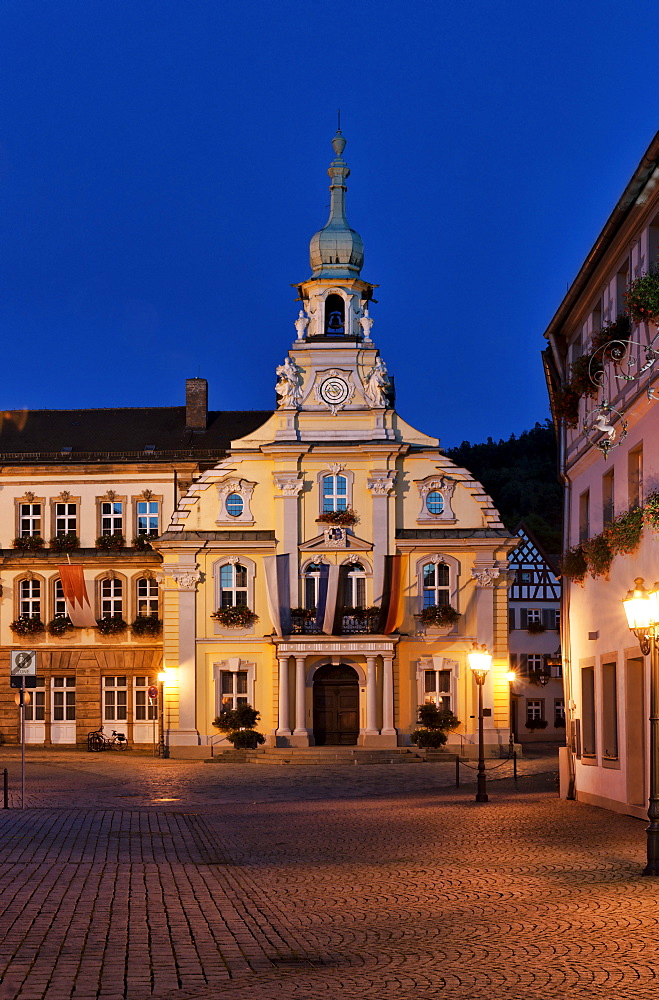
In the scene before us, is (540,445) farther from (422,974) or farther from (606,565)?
(422,974)

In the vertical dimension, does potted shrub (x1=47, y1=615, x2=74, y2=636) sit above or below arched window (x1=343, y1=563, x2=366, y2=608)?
below

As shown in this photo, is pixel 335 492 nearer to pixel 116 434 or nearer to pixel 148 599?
pixel 148 599

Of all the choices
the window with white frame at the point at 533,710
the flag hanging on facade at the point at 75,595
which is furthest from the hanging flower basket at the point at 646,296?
the window with white frame at the point at 533,710

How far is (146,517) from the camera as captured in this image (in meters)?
54.6

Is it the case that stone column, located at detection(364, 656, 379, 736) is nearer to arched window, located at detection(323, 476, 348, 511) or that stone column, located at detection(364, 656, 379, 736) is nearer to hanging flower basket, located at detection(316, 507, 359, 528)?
hanging flower basket, located at detection(316, 507, 359, 528)

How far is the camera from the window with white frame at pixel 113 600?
177ft

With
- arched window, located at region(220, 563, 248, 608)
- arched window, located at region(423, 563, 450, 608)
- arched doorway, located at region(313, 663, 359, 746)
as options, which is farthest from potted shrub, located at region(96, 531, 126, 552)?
arched window, located at region(423, 563, 450, 608)

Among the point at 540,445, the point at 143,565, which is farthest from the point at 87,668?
the point at 540,445

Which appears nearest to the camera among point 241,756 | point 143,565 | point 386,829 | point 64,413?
point 386,829

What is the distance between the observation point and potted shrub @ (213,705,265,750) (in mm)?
48375

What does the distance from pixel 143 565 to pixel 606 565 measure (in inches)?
1228

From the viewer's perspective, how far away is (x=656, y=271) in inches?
773

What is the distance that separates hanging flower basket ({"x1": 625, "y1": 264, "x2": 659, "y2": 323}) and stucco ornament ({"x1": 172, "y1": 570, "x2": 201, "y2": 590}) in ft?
105

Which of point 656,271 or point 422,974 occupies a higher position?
point 656,271
